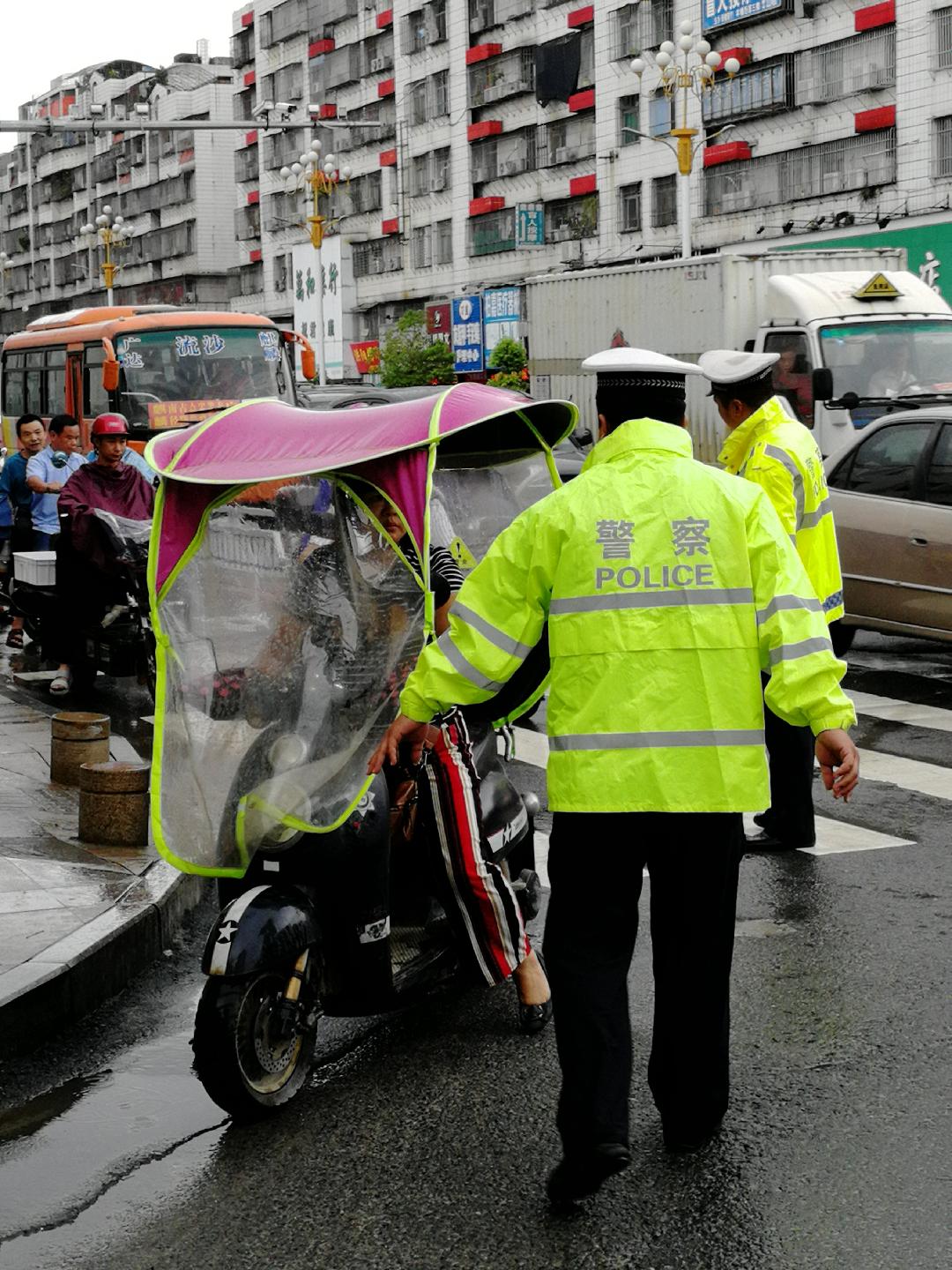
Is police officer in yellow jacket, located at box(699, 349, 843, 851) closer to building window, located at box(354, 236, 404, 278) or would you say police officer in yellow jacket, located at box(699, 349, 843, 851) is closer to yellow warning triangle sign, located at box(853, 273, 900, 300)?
yellow warning triangle sign, located at box(853, 273, 900, 300)

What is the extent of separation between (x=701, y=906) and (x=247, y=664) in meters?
1.33

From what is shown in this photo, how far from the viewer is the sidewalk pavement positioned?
4895mm

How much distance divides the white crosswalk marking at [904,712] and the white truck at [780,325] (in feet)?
22.1

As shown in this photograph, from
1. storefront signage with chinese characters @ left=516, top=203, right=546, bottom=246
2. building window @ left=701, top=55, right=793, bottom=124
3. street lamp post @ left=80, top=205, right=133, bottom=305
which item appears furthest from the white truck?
street lamp post @ left=80, top=205, right=133, bottom=305

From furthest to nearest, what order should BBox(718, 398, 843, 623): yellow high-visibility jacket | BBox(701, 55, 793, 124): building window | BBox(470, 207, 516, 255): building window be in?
BBox(470, 207, 516, 255): building window
BBox(701, 55, 793, 124): building window
BBox(718, 398, 843, 623): yellow high-visibility jacket

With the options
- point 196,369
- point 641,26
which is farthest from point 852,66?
point 196,369

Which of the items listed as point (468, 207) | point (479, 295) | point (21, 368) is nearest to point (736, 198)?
point (479, 295)

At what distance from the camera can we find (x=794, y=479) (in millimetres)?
6383

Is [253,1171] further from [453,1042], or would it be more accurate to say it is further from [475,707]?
[475,707]

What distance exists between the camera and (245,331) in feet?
71.1

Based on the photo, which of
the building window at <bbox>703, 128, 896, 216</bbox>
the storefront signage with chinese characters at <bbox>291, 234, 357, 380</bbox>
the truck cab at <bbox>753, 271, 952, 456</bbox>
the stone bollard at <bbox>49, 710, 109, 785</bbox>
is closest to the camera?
the stone bollard at <bbox>49, 710, 109, 785</bbox>

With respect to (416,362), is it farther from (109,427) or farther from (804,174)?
(109,427)

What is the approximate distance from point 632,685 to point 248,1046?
4.34 feet

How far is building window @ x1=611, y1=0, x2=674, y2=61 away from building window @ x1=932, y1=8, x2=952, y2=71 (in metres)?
11.9
